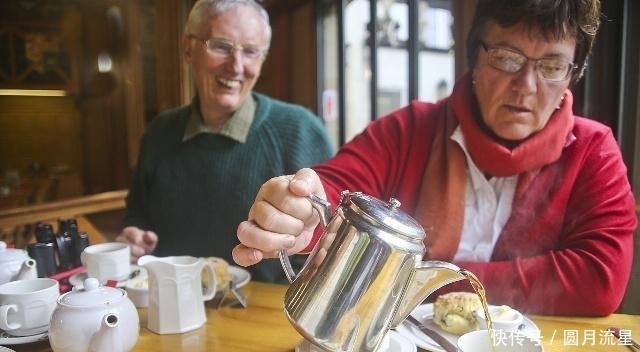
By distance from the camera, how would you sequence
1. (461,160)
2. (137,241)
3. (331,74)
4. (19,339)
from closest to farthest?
(19,339), (461,160), (137,241), (331,74)

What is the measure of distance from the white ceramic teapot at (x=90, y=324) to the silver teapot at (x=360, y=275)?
10.1 inches

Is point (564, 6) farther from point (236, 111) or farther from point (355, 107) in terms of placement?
point (236, 111)

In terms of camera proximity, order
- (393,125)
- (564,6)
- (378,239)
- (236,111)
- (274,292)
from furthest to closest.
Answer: (236,111) → (393,125) → (274,292) → (564,6) → (378,239)

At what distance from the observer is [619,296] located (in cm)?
79

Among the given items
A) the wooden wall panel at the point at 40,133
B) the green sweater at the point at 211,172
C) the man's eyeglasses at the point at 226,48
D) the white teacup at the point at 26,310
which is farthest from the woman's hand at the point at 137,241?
the wooden wall panel at the point at 40,133

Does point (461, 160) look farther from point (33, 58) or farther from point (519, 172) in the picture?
point (33, 58)

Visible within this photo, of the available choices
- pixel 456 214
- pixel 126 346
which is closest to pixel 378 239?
pixel 126 346

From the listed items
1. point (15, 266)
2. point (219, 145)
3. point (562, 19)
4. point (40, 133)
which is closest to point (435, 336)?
point (562, 19)

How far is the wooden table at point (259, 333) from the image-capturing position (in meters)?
0.70

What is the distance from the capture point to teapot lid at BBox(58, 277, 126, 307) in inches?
25.3

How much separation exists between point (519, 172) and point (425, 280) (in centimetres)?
46

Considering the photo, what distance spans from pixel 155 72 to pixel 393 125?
1.16m

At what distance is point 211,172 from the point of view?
1269 mm

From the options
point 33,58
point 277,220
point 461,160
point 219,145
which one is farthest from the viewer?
point 33,58
